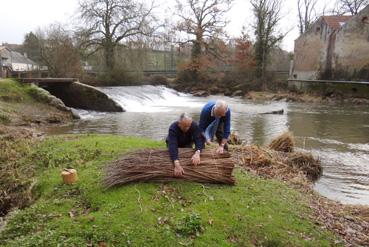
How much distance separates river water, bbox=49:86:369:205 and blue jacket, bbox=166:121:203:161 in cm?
382

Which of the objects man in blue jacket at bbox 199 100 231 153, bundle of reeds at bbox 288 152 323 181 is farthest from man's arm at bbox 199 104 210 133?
bundle of reeds at bbox 288 152 323 181

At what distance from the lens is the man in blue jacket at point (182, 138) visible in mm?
6258

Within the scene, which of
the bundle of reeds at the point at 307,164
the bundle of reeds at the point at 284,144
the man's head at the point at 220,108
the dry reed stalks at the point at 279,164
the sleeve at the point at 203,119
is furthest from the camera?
the bundle of reeds at the point at 284,144

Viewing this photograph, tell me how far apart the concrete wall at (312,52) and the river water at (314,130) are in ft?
36.9

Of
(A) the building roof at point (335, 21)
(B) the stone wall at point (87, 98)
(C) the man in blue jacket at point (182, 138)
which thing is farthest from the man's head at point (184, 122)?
(A) the building roof at point (335, 21)

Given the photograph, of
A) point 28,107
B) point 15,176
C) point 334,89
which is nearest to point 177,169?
point 15,176

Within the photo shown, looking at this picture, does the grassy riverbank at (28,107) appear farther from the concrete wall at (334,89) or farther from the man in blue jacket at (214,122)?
the concrete wall at (334,89)

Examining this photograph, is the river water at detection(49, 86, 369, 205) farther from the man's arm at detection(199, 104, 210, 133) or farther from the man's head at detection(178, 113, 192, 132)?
the man's head at detection(178, 113, 192, 132)

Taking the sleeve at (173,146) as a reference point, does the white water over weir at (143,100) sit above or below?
below

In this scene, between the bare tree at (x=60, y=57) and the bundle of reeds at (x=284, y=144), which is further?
the bare tree at (x=60, y=57)

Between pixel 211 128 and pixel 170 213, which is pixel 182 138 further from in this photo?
pixel 170 213

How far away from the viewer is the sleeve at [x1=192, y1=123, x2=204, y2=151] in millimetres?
6543

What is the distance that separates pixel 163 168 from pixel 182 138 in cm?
77

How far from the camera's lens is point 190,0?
43.4 metres
